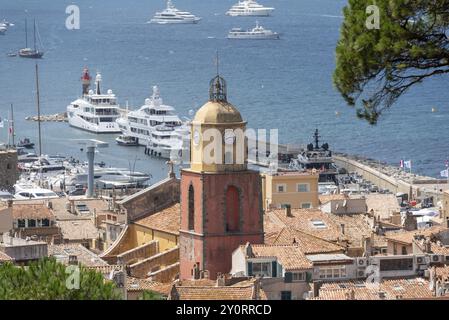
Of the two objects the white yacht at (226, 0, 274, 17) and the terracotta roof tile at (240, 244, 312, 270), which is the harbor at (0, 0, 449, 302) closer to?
the terracotta roof tile at (240, 244, 312, 270)

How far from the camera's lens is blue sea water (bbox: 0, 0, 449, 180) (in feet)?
293

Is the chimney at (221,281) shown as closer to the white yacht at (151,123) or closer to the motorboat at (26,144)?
the motorboat at (26,144)

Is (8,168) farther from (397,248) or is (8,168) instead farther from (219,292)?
(219,292)

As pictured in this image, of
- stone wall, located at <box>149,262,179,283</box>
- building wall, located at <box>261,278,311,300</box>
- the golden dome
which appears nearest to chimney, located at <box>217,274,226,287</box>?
building wall, located at <box>261,278,311,300</box>

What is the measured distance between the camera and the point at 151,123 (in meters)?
93.1

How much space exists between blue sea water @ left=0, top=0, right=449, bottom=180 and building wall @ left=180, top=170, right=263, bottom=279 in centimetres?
4209

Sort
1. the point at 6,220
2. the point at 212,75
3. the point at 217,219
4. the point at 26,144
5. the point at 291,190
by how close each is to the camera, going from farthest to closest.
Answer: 1. the point at 212,75
2. the point at 26,144
3. the point at 291,190
4. the point at 6,220
5. the point at 217,219

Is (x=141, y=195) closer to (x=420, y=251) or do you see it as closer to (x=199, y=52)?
(x=420, y=251)

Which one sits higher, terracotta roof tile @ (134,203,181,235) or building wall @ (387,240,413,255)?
terracotta roof tile @ (134,203,181,235)

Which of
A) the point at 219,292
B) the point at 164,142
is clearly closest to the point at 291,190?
the point at 219,292

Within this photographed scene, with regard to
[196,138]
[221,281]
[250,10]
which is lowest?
[221,281]

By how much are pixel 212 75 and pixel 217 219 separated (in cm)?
9748

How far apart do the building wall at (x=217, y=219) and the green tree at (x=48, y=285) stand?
1294cm

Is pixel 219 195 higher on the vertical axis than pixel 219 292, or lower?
higher
